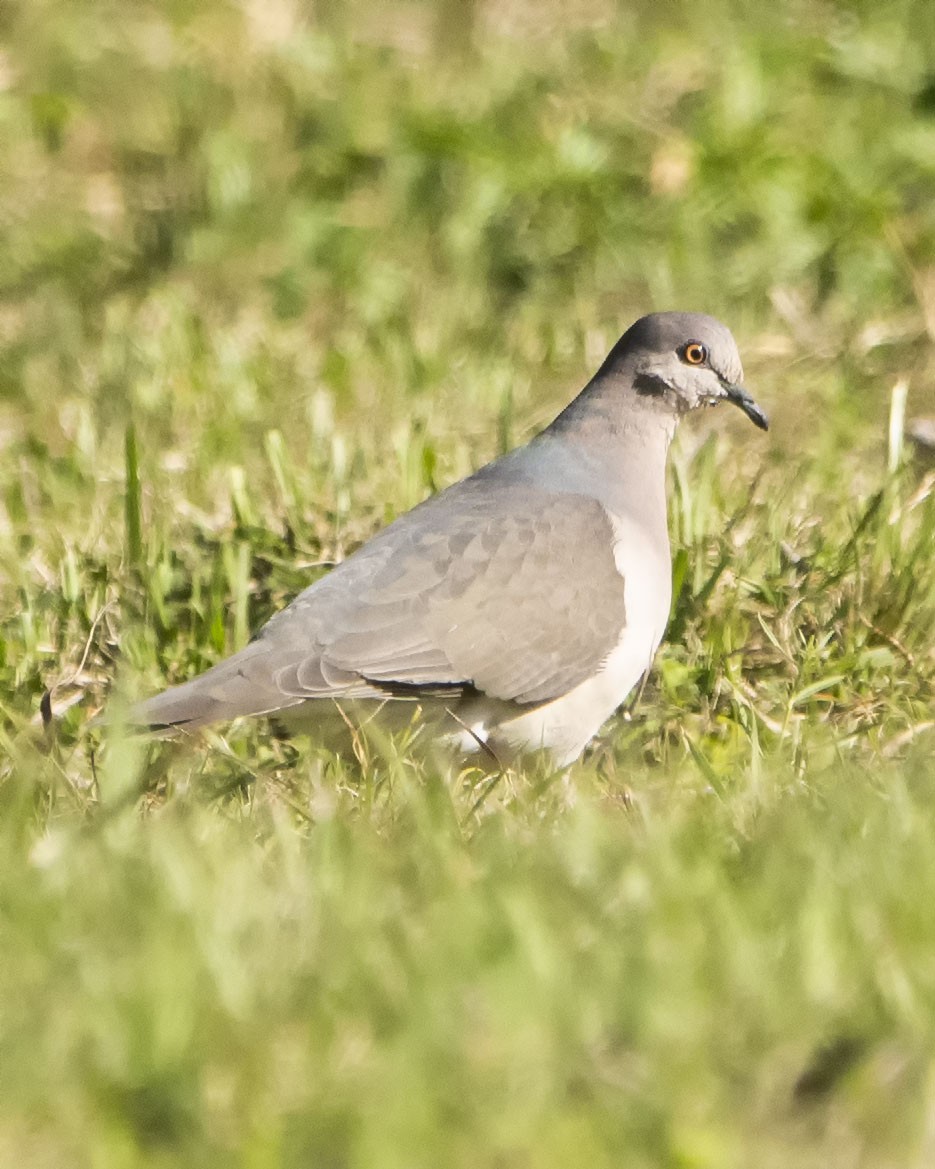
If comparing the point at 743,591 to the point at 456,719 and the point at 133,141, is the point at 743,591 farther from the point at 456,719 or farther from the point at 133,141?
the point at 133,141

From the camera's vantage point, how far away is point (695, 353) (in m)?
5.38

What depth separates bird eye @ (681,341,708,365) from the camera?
5.37 meters

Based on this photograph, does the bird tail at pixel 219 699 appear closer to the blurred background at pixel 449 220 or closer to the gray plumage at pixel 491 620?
the gray plumage at pixel 491 620

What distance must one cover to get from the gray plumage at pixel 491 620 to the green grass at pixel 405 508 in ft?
0.55

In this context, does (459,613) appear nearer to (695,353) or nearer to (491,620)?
(491,620)

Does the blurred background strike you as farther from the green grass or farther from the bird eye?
the bird eye

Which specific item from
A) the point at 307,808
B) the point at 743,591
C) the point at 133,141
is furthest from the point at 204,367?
the point at 307,808

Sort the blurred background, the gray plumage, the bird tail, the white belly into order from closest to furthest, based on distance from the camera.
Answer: the bird tail → the gray plumage → the white belly → the blurred background

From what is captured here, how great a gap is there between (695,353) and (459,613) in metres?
1.10

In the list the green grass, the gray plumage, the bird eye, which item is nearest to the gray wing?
the gray plumage

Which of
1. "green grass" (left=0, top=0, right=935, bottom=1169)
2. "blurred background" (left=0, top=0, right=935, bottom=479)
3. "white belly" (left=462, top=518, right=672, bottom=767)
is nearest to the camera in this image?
"green grass" (left=0, top=0, right=935, bottom=1169)

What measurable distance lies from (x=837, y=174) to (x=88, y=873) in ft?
16.1

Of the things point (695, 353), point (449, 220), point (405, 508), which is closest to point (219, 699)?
point (405, 508)

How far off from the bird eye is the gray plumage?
0.38m
